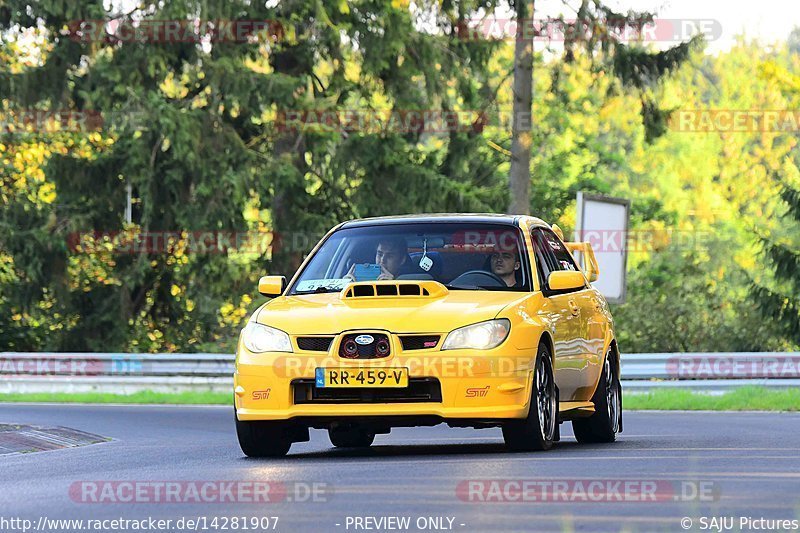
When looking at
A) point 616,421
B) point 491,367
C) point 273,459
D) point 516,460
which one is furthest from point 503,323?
point 616,421

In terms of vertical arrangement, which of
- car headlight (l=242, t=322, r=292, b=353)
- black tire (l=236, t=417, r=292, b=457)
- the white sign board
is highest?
car headlight (l=242, t=322, r=292, b=353)

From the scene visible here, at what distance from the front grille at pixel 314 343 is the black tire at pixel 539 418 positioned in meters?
1.32

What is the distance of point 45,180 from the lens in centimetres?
3722

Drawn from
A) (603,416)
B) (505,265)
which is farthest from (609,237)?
(505,265)

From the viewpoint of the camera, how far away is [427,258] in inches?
490

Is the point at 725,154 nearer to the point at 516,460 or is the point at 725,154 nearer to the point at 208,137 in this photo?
the point at 208,137

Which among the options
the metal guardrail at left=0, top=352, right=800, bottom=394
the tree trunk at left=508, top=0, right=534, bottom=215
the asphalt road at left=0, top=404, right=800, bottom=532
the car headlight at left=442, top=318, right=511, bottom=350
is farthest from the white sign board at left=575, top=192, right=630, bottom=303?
the car headlight at left=442, top=318, right=511, bottom=350

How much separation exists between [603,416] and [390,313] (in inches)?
117

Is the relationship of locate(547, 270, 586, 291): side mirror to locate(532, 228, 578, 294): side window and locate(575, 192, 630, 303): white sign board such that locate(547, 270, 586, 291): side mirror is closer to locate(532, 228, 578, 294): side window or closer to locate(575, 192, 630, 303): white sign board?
locate(532, 228, 578, 294): side window

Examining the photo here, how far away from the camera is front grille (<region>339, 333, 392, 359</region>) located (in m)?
11.2

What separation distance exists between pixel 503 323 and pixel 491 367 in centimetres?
31

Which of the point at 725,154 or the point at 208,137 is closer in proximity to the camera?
the point at 208,137

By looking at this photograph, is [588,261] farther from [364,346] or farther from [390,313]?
[364,346]

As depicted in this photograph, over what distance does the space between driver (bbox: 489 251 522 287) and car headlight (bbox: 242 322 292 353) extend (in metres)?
1.75
